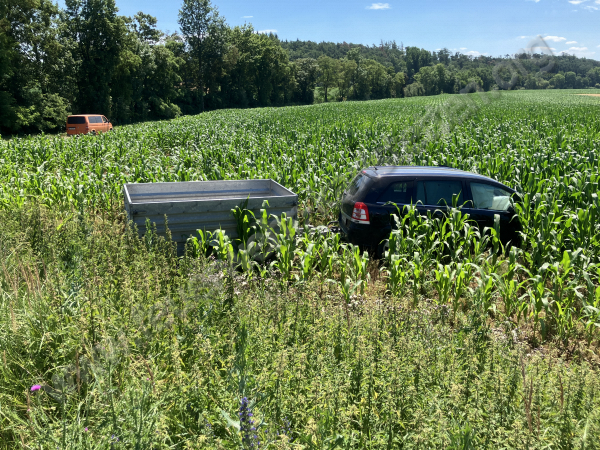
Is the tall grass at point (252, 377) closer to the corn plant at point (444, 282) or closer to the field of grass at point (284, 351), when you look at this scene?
the field of grass at point (284, 351)

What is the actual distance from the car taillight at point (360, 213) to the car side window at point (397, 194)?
0.31 m

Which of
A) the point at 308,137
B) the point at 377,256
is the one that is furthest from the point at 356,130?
the point at 377,256

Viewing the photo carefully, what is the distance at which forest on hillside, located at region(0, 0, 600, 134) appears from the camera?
112ft

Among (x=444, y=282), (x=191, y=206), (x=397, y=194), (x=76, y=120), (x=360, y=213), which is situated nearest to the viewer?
(x=444, y=282)

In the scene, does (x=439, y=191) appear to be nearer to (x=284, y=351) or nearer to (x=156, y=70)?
(x=284, y=351)

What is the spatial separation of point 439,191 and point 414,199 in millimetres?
543

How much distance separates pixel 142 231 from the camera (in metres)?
6.46

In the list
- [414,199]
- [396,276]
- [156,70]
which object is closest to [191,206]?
[396,276]

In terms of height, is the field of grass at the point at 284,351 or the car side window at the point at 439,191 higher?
the car side window at the point at 439,191

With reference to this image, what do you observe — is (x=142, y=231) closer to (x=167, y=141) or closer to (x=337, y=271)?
(x=337, y=271)

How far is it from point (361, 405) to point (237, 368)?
3.46 feet

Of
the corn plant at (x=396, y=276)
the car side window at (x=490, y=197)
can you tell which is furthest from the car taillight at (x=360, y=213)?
the car side window at (x=490, y=197)

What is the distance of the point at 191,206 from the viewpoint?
674 centimetres

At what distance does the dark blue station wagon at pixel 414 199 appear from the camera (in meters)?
7.24
